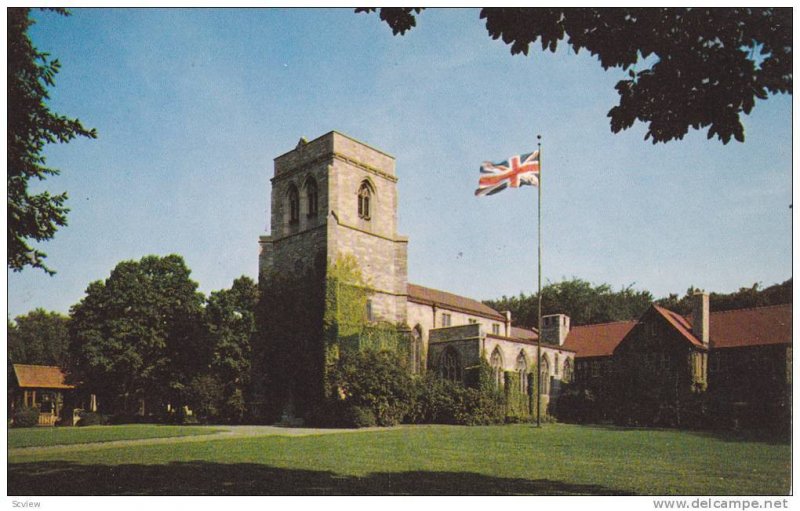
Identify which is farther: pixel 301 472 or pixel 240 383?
pixel 240 383

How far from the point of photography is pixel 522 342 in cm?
4072

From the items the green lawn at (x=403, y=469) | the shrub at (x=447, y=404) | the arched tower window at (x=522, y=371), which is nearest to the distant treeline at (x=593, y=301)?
the arched tower window at (x=522, y=371)

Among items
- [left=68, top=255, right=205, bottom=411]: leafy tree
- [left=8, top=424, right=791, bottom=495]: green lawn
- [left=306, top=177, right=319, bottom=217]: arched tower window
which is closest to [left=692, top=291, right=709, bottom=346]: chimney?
[left=8, top=424, right=791, bottom=495]: green lawn

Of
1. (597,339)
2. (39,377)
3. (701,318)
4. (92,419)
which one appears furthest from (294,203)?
(701,318)

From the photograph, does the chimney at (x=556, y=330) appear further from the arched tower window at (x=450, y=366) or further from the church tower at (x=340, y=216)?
the church tower at (x=340, y=216)

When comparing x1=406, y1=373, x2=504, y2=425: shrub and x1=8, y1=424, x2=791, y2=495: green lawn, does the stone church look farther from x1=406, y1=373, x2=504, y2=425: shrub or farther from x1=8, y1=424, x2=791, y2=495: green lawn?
x1=8, y1=424, x2=791, y2=495: green lawn

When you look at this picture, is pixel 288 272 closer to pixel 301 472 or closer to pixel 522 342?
pixel 522 342

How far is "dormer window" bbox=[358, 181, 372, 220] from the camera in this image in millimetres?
39156

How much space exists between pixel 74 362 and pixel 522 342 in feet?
84.7

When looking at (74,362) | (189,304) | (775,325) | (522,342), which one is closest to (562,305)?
(522,342)

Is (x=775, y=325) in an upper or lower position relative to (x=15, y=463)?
upper

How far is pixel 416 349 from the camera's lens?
40.2 m

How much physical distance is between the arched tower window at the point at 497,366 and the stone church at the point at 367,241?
57 millimetres

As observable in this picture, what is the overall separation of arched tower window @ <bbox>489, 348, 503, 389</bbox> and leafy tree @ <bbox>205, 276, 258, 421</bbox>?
13736 mm
